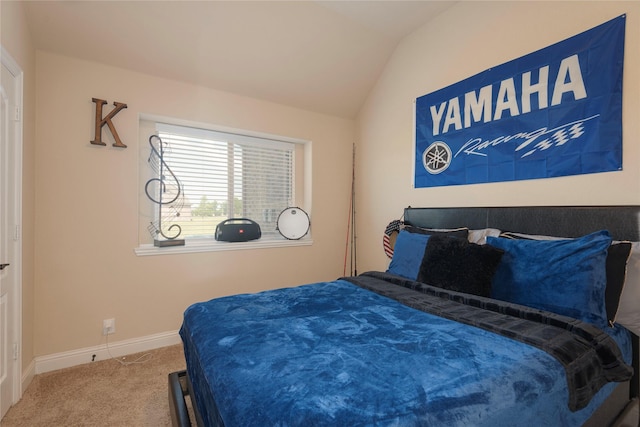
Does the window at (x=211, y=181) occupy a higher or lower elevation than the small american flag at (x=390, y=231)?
higher

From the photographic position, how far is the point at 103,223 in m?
2.37

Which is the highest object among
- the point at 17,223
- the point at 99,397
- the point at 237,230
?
the point at 17,223

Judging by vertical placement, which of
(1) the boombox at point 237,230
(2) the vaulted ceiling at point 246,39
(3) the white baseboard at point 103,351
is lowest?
(3) the white baseboard at point 103,351

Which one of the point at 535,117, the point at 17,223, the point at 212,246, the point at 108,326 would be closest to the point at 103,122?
the point at 17,223

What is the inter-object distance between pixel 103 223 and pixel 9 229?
652 mm

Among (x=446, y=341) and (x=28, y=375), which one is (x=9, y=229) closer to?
(x=28, y=375)

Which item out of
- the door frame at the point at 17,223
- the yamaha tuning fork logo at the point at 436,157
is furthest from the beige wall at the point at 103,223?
the yamaha tuning fork logo at the point at 436,157

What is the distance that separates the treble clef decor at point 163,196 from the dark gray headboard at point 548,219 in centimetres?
236

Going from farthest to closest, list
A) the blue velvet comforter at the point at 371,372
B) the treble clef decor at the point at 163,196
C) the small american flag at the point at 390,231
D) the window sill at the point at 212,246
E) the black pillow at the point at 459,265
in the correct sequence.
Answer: the small american flag at the point at 390,231 → the treble clef decor at the point at 163,196 → the window sill at the point at 212,246 → the black pillow at the point at 459,265 → the blue velvet comforter at the point at 371,372

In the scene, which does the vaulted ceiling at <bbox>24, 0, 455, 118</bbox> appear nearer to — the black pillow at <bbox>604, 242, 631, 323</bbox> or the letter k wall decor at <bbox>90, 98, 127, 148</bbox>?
the letter k wall decor at <bbox>90, 98, 127, 148</bbox>

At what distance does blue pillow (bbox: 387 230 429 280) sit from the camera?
215 cm

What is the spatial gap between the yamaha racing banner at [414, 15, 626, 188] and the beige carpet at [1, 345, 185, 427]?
268 cm

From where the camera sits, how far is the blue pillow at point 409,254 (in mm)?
2150

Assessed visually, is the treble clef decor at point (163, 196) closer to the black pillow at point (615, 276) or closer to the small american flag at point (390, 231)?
the small american flag at point (390, 231)
